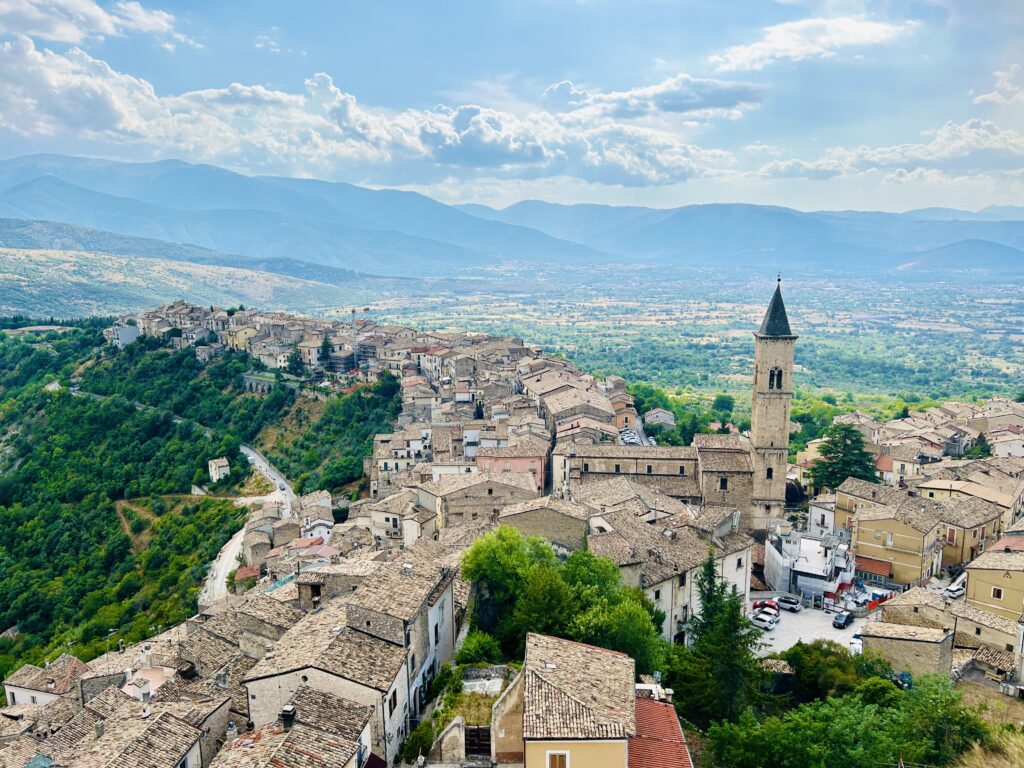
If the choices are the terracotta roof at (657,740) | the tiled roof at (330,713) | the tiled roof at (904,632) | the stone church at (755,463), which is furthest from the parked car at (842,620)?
the tiled roof at (330,713)

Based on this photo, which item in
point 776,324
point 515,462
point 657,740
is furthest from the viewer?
point 515,462

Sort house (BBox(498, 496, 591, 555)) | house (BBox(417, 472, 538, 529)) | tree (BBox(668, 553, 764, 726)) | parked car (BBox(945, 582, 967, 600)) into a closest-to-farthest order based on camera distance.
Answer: tree (BBox(668, 553, 764, 726)) → house (BBox(498, 496, 591, 555)) → parked car (BBox(945, 582, 967, 600)) → house (BBox(417, 472, 538, 529))

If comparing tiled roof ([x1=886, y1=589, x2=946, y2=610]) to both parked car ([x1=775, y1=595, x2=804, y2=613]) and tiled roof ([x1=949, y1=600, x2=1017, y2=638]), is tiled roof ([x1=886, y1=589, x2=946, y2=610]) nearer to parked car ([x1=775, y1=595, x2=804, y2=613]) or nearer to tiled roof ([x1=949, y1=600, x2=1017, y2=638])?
tiled roof ([x1=949, y1=600, x2=1017, y2=638])

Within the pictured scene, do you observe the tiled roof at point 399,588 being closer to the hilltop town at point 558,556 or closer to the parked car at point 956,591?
the hilltop town at point 558,556

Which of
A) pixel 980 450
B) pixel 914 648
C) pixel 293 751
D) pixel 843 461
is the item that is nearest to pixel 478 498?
pixel 914 648

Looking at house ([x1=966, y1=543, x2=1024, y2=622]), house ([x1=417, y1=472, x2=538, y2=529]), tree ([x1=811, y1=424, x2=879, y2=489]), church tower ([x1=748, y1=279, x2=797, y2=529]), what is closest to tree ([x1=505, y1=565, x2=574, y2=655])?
house ([x1=417, y1=472, x2=538, y2=529])

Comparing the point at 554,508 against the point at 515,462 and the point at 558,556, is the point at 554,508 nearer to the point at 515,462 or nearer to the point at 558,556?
the point at 558,556
